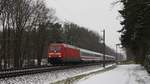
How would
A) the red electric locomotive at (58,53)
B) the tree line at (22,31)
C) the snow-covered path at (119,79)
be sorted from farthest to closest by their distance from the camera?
the tree line at (22,31)
the red electric locomotive at (58,53)
the snow-covered path at (119,79)

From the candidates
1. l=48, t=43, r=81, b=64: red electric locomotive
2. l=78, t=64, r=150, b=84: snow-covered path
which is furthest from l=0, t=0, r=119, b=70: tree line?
l=78, t=64, r=150, b=84: snow-covered path

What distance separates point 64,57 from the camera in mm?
51969

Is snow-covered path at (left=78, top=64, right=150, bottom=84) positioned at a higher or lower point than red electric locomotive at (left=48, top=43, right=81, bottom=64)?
lower

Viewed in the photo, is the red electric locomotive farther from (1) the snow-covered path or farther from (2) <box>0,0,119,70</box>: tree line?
(1) the snow-covered path

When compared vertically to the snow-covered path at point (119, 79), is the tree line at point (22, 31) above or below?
above

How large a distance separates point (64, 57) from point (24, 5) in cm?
1518

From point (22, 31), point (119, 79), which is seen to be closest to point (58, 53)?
point (22, 31)

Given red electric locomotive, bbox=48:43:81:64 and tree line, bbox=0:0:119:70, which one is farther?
tree line, bbox=0:0:119:70

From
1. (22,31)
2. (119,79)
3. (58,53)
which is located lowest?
(119,79)

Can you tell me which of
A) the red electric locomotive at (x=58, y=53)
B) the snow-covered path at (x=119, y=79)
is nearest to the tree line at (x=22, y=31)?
the red electric locomotive at (x=58, y=53)

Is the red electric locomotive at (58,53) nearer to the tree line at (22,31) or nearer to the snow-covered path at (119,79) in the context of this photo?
the tree line at (22,31)

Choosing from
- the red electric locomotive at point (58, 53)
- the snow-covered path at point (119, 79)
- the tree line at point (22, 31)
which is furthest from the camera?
the tree line at point (22, 31)

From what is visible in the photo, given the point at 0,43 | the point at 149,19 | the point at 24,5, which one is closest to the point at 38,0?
the point at 24,5

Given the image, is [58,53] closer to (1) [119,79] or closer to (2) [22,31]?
(2) [22,31]
